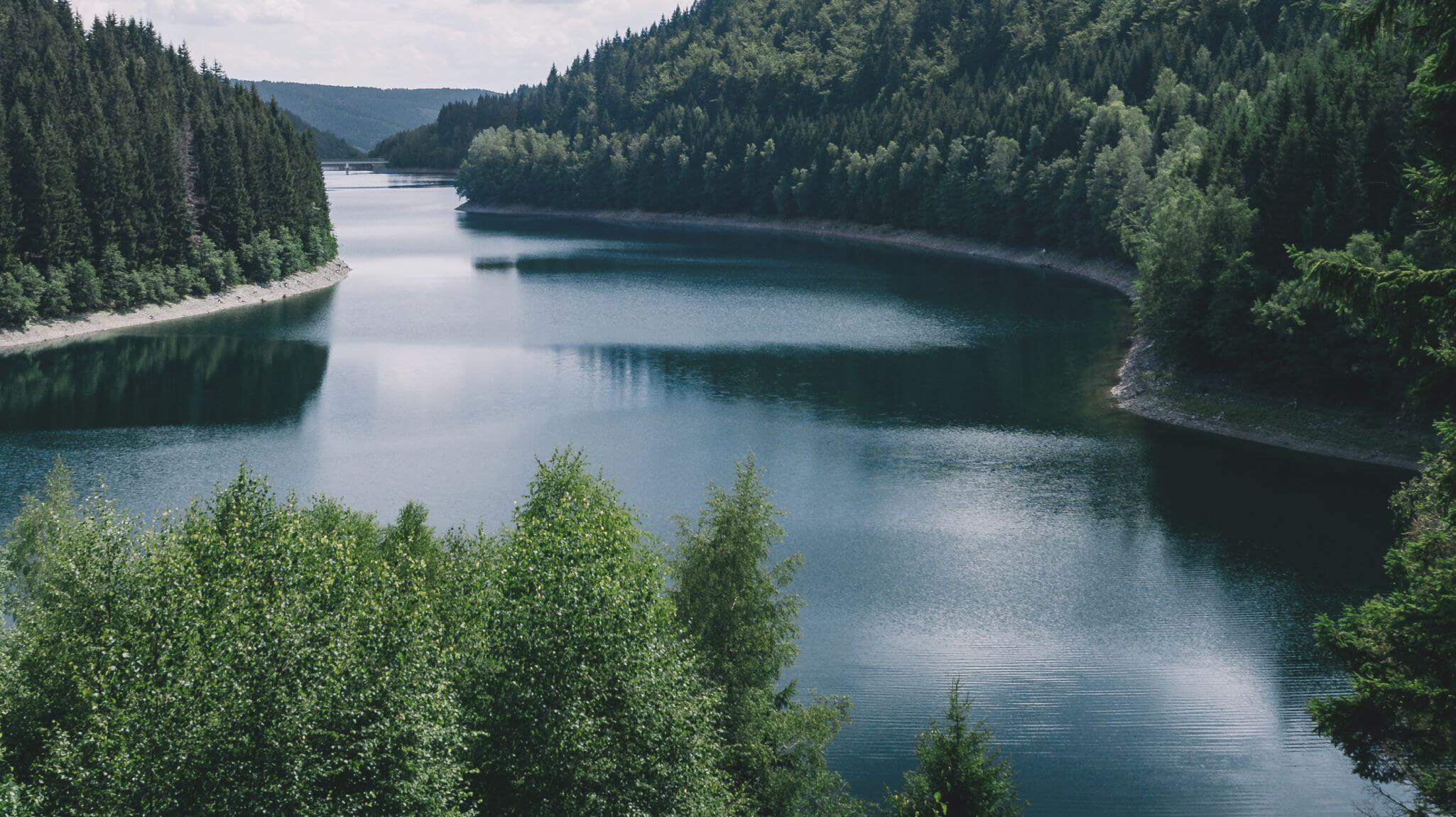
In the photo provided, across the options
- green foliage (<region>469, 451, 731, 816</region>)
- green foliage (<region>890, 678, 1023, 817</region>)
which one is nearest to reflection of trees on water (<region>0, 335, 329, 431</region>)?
green foliage (<region>469, 451, 731, 816</region>)

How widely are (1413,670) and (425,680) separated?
46.4 feet

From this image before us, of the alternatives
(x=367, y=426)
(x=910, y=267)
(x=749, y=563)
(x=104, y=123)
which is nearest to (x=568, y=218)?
(x=910, y=267)

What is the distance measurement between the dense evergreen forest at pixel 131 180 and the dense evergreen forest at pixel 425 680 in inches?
2625

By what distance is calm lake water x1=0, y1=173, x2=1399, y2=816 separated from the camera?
32219 millimetres

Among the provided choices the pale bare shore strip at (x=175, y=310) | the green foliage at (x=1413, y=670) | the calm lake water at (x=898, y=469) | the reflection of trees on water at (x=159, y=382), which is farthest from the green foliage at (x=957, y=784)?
the pale bare shore strip at (x=175, y=310)

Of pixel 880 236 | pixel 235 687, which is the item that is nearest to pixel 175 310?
pixel 880 236

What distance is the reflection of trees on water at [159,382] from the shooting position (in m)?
62.6

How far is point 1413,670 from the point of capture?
18.0 m

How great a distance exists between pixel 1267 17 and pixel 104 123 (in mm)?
120154

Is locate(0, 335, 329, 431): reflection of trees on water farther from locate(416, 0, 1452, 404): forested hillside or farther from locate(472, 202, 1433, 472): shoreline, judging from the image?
locate(416, 0, 1452, 404): forested hillside

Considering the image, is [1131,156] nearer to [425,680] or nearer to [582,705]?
[582,705]

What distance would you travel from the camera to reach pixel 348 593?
21.2 meters

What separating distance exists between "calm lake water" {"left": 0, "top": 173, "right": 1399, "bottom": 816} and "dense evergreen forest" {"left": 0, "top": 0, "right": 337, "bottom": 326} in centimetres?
575

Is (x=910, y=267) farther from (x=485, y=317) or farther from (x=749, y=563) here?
(x=749, y=563)
